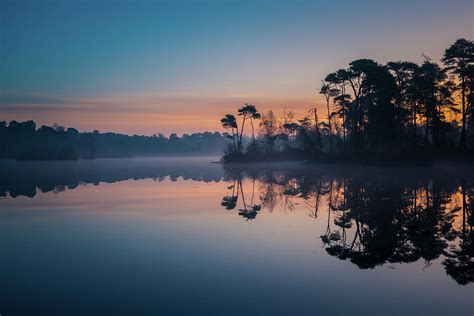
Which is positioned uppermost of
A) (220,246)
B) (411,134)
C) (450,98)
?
(450,98)

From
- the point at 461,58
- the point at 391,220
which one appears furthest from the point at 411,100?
the point at 391,220

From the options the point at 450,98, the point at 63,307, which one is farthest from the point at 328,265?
the point at 450,98

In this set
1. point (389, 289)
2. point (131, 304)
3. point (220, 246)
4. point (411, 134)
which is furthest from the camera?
point (411, 134)

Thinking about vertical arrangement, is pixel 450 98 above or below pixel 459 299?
above

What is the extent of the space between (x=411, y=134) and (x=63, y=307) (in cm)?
6327

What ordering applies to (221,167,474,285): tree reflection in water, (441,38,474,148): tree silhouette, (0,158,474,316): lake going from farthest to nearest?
(441,38,474,148): tree silhouette, (221,167,474,285): tree reflection in water, (0,158,474,316): lake

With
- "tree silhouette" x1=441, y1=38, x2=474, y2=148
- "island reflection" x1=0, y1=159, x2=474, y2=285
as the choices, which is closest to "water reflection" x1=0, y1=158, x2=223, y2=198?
"island reflection" x1=0, y1=159, x2=474, y2=285

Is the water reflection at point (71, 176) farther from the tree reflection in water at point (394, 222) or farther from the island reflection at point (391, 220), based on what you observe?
the tree reflection in water at point (394, 222)

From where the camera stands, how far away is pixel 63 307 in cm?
765

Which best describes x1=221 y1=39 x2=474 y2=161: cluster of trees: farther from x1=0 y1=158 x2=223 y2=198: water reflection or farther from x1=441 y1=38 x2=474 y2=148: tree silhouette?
x1=0 y1=158 x2=223 y2=198: water reflection

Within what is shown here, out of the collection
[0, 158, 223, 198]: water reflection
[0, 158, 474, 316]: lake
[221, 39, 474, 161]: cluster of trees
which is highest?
[221, 39, 474, 161]: cluster of trees

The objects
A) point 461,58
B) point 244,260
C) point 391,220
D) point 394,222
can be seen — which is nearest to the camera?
point 244,260

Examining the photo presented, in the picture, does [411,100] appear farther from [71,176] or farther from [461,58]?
[71,176]

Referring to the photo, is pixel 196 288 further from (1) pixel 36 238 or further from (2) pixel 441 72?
(2) pixel 441 72
